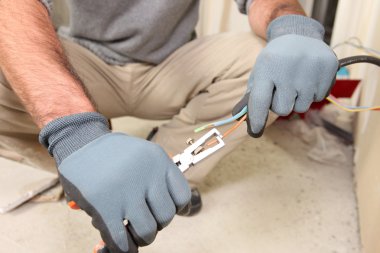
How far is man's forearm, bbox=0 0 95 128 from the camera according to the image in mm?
642

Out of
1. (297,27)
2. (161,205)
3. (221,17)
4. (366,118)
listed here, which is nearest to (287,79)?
(297,27)

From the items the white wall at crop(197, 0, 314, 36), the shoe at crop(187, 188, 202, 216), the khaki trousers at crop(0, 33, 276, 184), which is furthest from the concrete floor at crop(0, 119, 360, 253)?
the white wall at crop(197, 0, 314, 36)

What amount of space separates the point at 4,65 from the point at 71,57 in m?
0.31

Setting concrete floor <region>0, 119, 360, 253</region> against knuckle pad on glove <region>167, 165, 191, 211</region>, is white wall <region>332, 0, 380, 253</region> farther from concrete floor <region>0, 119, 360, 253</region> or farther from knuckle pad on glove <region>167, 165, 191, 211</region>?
→ knuckle pad on glove <region>167, 165, 191, 211</region>

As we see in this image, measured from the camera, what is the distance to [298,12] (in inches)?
36.8

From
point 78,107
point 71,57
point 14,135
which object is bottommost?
point 14,135

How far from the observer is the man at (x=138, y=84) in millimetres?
548

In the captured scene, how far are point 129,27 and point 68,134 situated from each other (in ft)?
1.75

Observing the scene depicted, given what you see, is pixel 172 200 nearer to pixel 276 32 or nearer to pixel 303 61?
pixel 303 61

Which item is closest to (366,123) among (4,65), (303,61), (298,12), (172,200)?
(298,12)

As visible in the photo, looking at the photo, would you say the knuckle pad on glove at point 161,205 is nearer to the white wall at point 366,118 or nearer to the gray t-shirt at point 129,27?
the white wall at point 366,118

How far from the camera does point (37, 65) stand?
2.31 ft

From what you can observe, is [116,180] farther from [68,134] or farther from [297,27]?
[297,27]

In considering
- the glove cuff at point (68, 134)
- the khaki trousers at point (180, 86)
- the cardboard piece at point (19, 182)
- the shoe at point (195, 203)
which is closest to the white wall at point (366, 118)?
the khaki trousers at point (180, 86)
